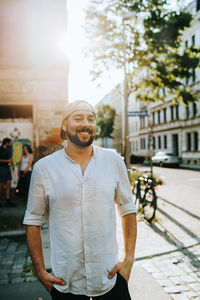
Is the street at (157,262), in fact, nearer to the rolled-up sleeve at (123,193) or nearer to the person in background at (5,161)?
the person in background at (5,161)

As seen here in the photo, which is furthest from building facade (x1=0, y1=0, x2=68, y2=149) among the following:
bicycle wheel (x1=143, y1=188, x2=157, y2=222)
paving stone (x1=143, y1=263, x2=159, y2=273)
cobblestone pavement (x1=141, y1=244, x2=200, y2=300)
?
paving stone (x1=143, y1=263, x2=159, y2=273)

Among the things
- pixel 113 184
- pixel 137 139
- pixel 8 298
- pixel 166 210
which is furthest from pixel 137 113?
pixel 137 139

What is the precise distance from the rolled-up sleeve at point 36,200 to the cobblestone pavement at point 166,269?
7.70 feet

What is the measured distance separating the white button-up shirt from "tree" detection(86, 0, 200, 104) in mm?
14779

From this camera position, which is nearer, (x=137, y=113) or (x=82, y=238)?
(x=82, y=238)

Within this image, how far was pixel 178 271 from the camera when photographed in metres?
4.31

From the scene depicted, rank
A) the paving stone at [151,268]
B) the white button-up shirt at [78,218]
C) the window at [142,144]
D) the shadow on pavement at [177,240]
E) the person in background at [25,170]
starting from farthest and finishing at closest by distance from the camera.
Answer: the window at [142,144] → the person in background at [25,170] → the shadow on pavement at [177,240] → the paving stone at [151,268] → the white button-up shirt at [78,218]

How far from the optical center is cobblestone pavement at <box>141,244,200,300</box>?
12.1ft

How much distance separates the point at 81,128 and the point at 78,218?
573 millimetres

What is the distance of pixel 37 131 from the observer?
10.1 m

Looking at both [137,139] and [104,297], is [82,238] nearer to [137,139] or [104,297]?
[104,297]

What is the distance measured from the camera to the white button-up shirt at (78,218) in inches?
73.5

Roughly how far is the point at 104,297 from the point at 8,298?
7.20 ft

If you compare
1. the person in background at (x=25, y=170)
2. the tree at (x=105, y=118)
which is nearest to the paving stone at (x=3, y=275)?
the person in background at (x=25, y=170)
